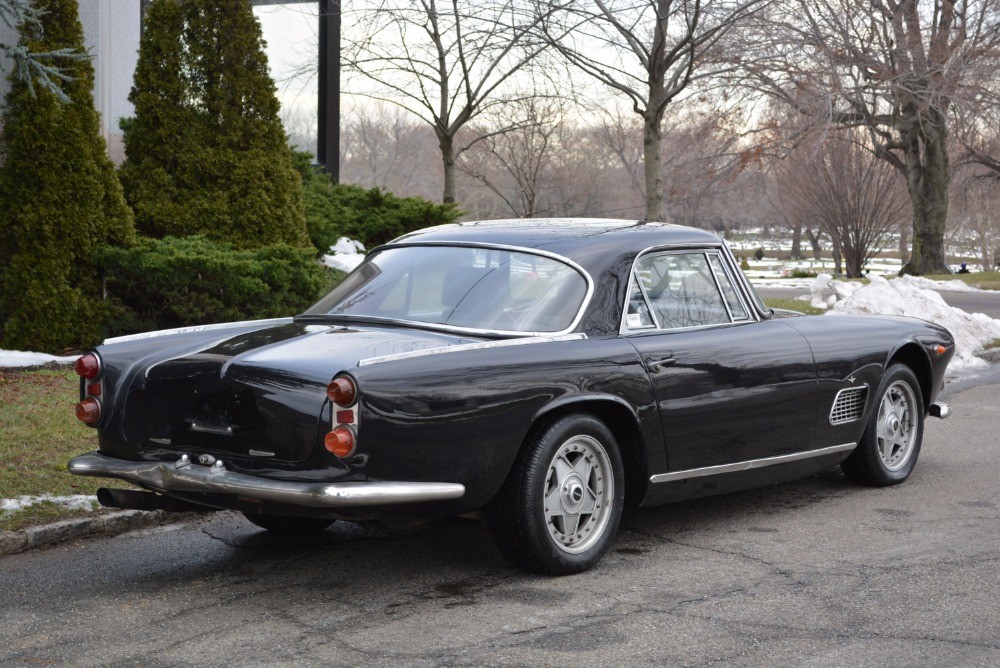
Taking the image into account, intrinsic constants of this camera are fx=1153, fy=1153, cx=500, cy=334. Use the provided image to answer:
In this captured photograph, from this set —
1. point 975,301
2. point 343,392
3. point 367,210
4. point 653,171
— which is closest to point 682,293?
Result: point 343,392

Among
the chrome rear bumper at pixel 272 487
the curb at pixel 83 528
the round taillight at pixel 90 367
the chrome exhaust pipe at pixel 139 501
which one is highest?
the round taillight at pixel 90 367

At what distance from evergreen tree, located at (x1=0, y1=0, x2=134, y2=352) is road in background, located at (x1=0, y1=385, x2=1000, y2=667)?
5.43 m

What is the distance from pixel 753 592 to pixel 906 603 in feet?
1.91

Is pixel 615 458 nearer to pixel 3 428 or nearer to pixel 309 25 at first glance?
pixel 3 428

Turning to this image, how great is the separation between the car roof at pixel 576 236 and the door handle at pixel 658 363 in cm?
54

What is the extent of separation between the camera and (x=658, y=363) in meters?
5.22

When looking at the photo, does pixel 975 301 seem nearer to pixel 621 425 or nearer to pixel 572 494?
pixel 621 425

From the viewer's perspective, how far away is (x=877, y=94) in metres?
27.5

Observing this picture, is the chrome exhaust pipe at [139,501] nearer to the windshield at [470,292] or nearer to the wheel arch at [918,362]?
the windshield at [470,292]

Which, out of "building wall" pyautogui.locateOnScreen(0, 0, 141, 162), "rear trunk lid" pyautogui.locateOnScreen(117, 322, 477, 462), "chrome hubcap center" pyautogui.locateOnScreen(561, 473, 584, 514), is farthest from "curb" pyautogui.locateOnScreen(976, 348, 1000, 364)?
"building wall" pyautogui.locateOnScreen(0, 0, 141, 162)

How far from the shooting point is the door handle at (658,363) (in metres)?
5.18

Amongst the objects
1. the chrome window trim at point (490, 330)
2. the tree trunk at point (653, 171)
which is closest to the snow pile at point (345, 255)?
the tree trunk at point (653, 171)

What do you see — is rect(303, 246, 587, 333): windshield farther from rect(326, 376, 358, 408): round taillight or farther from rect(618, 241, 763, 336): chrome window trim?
rect(326, 376, 358, 408): round taillight

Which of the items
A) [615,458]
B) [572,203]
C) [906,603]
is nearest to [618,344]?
[615,458]
